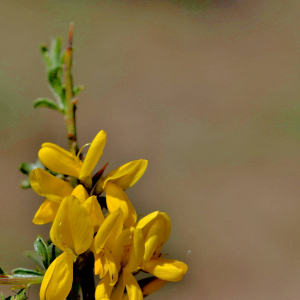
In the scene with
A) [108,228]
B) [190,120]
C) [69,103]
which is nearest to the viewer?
[108,228]

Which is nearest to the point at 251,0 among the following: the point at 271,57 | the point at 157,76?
the point at 271,57

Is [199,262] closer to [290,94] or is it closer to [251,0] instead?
[290,94]

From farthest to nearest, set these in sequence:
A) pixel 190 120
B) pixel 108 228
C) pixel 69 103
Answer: pixel 190 120 < pixel 69 103 < pixel 108 228

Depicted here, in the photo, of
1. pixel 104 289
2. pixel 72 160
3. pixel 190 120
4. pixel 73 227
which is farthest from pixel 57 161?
pixel 190 120

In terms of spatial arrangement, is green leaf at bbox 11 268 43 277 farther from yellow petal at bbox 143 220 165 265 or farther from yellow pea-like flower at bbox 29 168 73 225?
yellow petal at bbox 143 220 165 265

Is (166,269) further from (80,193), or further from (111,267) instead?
(80,193)

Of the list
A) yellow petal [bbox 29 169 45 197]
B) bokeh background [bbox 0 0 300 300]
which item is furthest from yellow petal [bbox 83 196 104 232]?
bokeh background [bbox 0 0 300 300]
